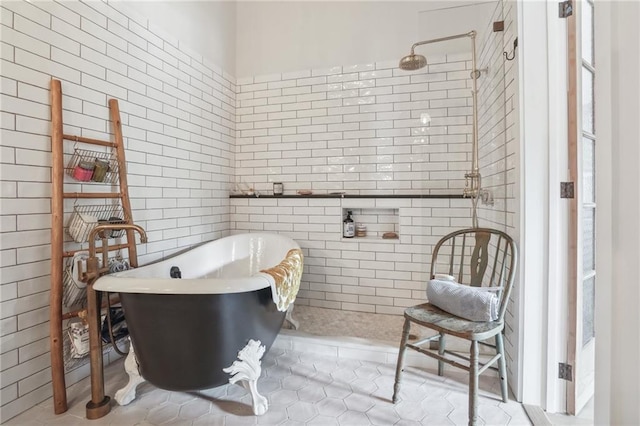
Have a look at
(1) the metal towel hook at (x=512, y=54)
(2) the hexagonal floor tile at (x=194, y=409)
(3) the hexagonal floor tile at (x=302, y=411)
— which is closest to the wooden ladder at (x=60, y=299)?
(2) the hexagonal floor tile at (x=194, y=409)

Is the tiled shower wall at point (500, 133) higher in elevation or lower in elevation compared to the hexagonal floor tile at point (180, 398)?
higher

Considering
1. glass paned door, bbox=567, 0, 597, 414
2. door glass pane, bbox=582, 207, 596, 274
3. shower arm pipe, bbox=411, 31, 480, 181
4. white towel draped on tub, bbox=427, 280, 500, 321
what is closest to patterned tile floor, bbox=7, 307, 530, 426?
glass paned door, bbox=567, 0, 597, 414

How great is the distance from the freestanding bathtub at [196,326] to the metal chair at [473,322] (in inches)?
30.3

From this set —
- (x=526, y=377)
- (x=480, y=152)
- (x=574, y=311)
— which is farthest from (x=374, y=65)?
(x=526, y=377)

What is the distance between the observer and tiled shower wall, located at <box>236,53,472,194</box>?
276 centimetres

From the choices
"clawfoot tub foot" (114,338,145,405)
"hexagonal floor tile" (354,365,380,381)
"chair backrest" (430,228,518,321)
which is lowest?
"hexagonal floor tile" (354,365,380,381)

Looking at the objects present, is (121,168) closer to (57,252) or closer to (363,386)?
(57,252)

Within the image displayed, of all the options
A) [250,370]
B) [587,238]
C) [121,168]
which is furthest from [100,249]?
[587,238]

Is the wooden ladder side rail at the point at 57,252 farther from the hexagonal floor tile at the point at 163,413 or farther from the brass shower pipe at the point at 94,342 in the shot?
the hexagonal floor tile at the point at 163,413

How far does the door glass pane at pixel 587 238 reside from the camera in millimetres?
1611

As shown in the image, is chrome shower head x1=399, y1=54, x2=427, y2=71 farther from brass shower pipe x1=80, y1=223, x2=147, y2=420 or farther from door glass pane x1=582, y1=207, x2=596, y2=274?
brass shower pipe x1=80, y1=223, x2=147, y2=420

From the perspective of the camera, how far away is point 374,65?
9.79ft

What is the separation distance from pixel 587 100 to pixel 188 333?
228 cm

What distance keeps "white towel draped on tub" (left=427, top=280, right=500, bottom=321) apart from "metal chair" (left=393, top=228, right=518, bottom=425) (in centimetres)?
3
